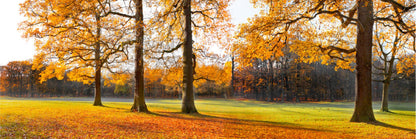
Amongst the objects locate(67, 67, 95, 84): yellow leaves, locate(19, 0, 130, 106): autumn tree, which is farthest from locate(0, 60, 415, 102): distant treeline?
locate(19, 0, 130, 106): autumn tree

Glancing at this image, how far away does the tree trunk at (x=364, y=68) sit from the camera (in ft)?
36.4

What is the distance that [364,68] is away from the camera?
1123 cm

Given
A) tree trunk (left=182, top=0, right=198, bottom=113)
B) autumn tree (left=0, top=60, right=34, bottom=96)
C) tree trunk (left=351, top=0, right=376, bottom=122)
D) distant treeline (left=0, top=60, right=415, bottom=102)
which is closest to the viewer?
tree trunk (left=351, top=0, right=376, bottom=122)

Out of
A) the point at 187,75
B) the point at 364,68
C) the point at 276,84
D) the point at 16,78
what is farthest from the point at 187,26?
the point at 16,78

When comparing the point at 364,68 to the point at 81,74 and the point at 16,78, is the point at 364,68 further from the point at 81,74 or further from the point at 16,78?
the point at 16,78

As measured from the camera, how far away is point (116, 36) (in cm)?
1088

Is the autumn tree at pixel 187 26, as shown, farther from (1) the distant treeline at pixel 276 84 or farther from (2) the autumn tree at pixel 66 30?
(1) the distant treeline at pixel 276 84

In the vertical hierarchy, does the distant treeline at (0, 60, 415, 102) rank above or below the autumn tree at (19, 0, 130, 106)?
below

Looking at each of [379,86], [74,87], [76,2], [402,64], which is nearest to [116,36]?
[76,2]

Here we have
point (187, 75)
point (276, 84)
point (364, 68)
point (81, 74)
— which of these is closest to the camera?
point (364, 68)

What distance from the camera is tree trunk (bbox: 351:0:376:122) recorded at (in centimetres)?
1109

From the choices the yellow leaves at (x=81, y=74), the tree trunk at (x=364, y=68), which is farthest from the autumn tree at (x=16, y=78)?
the tree trunk at (x=364, y=68)

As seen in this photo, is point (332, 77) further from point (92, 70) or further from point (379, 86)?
point (92, 70)

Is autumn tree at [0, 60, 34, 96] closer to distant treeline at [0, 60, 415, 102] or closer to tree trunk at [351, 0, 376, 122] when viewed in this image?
distant treeline at [0, 60, 415, 102]
